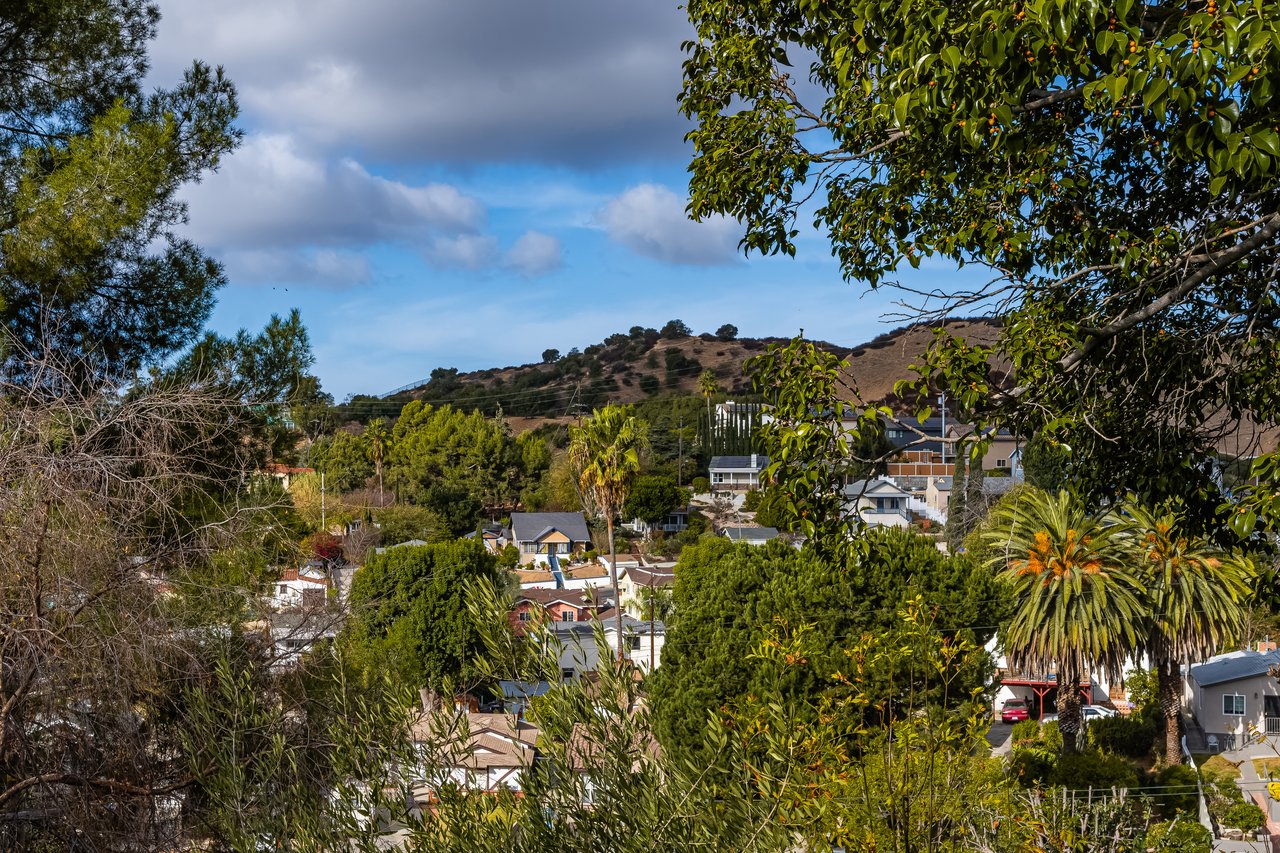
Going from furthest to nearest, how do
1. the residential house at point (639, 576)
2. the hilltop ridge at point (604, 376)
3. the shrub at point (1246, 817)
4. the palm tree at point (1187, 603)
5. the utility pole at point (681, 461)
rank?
1. the hilltop ridge at point (604, 376)
2. the utility pole at point (681, 461)
3. the residential house at point (639, 576)
4. the palm tree at point (1187, 603)
5. the shrub at point (1246, 817)

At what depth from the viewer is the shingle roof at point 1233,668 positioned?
87.8 feet

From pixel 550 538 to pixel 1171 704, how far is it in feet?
126

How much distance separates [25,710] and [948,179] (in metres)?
5.70

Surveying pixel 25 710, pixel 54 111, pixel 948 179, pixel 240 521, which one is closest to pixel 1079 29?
pixel 948 179

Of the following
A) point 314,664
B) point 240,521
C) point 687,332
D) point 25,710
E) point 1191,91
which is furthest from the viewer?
point 687,332

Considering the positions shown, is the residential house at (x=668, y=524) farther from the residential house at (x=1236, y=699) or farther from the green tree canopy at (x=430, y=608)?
the residential house at (x=1236, y=699)

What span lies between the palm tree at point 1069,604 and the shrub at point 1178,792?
1.74 m

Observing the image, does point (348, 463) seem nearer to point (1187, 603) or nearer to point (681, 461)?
point (681, 461)

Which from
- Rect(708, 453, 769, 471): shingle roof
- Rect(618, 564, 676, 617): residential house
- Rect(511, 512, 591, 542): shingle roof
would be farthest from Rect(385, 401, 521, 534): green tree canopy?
Rect(618, 564, 676, 617): residential house

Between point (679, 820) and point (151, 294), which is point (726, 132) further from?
point (151, 294)

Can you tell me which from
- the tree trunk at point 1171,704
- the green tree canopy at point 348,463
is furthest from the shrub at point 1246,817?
the green tree canopy at point 348,463

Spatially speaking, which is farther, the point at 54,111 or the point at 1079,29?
the point at 54,111

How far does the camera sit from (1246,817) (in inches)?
630

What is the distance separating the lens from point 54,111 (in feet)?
32.4
